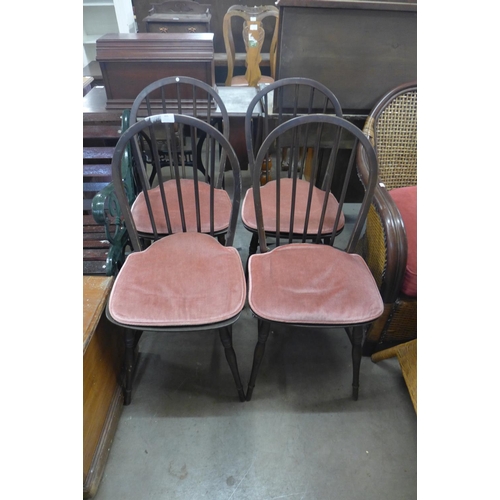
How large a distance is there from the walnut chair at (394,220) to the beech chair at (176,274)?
520 mm

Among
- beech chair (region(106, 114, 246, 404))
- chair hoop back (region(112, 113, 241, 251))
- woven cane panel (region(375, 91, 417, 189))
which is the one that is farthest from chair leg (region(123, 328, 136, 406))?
woven cane panel (region(375, 91, 417, 189))

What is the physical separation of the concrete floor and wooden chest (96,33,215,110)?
46.7 inches

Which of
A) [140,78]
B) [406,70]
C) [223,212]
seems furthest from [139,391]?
[406,70]

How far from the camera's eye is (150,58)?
1463 mm

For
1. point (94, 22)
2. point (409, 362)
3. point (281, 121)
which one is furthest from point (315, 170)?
point (94, 22)

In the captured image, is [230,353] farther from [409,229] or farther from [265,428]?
[409,229]

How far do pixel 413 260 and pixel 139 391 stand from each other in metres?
1.11

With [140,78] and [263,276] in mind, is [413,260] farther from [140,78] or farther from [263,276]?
[140,78]

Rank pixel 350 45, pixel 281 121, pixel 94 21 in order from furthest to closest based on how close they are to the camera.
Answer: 1. pixel 94 21
2. pixel 281 121
3. pixel 350 45

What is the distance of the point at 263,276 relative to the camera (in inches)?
42.3

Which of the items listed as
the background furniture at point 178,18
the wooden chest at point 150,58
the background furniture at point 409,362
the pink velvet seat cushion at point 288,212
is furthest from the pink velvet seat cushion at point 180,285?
the background furniture at point 178,18

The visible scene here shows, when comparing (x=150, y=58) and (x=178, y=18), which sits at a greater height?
(x=178, y=18)

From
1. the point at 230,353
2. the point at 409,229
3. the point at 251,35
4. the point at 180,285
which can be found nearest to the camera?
the point at 180,285

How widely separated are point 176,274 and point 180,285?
1.9 inches
